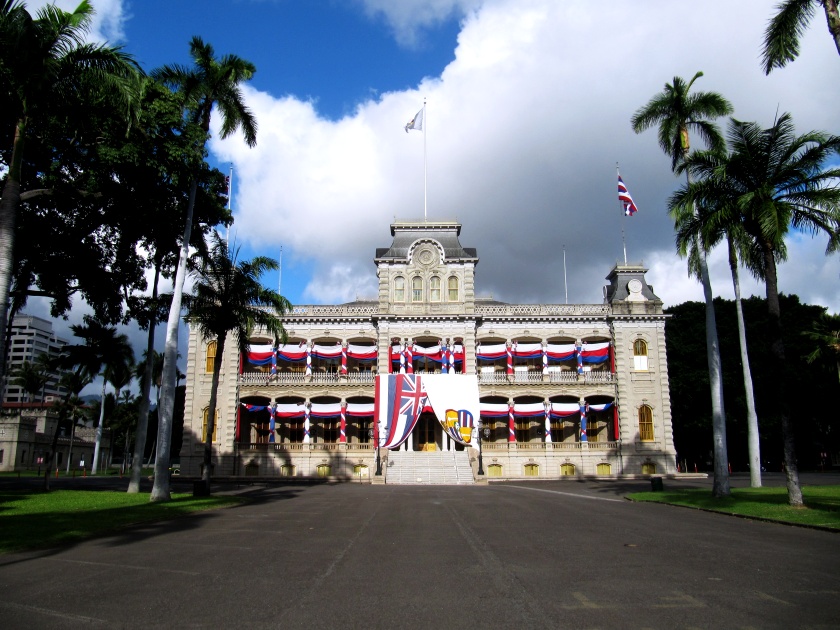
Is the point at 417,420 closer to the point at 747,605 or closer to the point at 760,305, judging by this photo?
the point at 760,305

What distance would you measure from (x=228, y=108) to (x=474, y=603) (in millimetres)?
24580

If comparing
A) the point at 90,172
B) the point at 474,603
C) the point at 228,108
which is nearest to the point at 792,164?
the point at 474,603

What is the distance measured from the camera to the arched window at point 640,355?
A: 48.4 metres

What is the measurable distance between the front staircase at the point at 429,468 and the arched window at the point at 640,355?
14721 mm

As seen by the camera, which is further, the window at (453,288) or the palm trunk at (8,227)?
the window at (453,288)

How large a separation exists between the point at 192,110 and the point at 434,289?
26.4 m

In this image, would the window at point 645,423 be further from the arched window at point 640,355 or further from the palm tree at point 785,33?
the palm tree at point 785,33

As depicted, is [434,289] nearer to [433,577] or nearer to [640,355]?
[640,355]

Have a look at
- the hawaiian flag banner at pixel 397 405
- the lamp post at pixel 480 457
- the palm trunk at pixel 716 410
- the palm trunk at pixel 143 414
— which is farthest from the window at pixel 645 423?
the palm trunk at pixel 143 414

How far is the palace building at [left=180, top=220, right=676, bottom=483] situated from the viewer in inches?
1857

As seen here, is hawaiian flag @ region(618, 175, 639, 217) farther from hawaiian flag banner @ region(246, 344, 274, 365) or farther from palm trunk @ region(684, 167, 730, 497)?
hawaiian flag banner @ region(246, 344, 274, 365)

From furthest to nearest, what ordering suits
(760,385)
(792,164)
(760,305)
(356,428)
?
(760,305), (760,385), (356,428), (792,164)

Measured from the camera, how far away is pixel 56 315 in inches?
1118

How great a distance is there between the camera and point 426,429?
47875 millimetres
